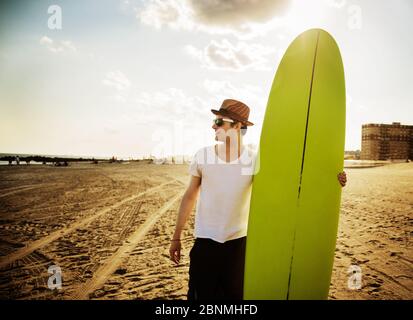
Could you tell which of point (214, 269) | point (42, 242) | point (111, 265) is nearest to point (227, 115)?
point (214, 269)

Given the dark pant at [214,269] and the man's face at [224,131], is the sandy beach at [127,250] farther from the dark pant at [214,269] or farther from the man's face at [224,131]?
the man's face at [224,131]

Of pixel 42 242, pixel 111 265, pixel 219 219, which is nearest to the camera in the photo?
pixel 219 219

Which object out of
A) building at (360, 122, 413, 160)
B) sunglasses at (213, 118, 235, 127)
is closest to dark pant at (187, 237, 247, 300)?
sunglasses at (213, 118, 235, 127)

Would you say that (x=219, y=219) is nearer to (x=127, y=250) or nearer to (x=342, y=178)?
(x=342, y=178)

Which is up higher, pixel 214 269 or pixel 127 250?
pixel 214 269

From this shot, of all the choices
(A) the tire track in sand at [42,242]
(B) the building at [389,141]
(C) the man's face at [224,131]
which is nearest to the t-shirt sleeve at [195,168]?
(C) the man's face at [224,131]

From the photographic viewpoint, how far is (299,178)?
86.0 inches

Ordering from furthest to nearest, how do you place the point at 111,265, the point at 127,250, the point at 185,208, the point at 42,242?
1. the point at 42,242
2. the point at 127,250
3. the point at 111,265
4. the point at 185,208

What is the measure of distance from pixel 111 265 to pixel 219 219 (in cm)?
319

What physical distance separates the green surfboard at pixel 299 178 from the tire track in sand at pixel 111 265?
94.4 inches

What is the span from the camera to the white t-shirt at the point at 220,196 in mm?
1637

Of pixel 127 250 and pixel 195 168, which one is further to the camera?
pixel 127 250
